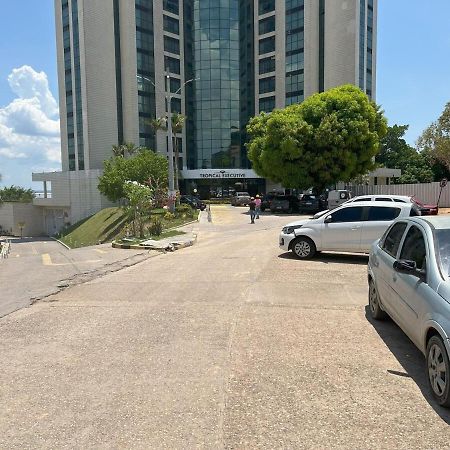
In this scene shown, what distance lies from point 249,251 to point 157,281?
5.68m

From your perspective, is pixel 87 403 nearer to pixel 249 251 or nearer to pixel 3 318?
pixel 3 318

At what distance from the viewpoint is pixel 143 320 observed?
6.71 metres

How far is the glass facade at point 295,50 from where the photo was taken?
228ft

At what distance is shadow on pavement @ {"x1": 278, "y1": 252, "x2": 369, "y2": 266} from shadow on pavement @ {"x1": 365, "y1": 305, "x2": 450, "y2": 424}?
5504mm

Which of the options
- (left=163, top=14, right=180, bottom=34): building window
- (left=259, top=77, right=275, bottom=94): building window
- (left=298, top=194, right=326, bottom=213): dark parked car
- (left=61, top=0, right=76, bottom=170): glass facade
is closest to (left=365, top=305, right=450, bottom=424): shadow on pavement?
(left=298, top=194, right=326, bottom=213): dark parked car

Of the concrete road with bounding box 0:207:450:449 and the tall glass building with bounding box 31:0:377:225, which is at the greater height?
Answer: the tall glass building with bounding box 31:0:377:225

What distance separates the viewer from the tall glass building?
68250 mm

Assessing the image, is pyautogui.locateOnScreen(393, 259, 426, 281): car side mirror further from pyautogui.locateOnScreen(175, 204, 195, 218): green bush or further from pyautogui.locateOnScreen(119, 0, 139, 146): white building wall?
pyautogui.locateOnScreen(119, 0, 139, 146): white building wall

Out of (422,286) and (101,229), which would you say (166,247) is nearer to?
(422,286)

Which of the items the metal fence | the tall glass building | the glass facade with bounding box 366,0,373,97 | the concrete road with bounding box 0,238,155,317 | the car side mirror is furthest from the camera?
the glass facade with bounding box 366,0,373,97

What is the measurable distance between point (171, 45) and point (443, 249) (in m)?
77.4

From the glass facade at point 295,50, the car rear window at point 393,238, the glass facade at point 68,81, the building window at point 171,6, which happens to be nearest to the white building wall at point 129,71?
the building window at point 171,6

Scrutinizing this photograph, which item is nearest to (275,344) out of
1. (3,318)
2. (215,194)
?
(3,318)

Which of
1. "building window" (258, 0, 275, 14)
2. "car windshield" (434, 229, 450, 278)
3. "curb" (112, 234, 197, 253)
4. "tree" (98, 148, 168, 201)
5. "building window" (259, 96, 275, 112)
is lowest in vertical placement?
"curb" (112, 234, 197, 253)
